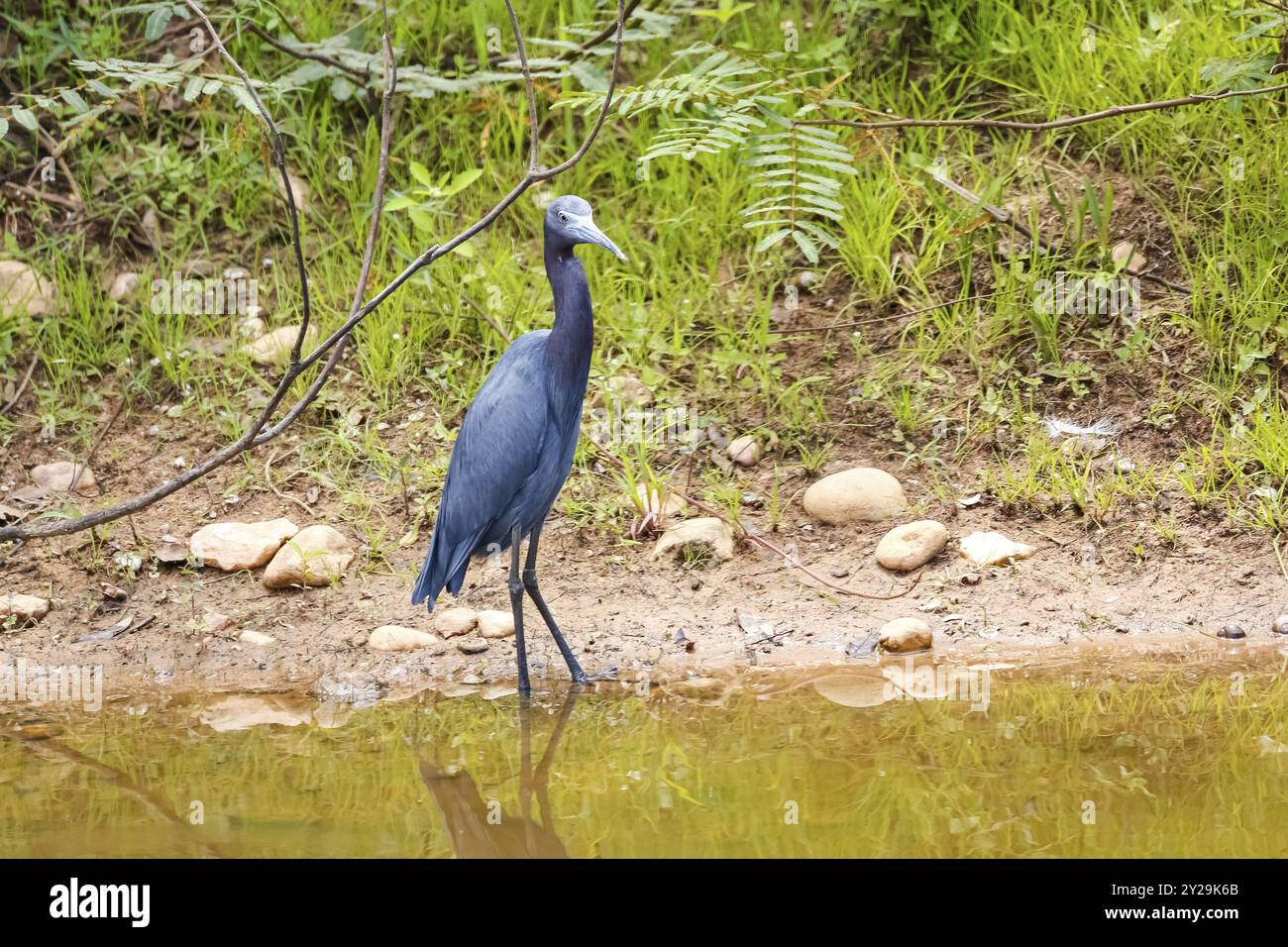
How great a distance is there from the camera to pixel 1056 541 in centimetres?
484

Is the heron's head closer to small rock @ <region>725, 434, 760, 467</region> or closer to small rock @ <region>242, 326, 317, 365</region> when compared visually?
small rock @ <region>725, 434, 760, 467</region>

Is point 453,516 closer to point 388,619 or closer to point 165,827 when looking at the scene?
point 388,619

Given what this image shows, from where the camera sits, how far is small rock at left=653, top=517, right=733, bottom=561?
4.92 metres

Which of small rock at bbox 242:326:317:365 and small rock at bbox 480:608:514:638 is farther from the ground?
small rock at bbox 242:326:317:365

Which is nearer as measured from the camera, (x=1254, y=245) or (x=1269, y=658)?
(x=1269, y=658)

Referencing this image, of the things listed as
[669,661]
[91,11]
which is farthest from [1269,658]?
[91,11]

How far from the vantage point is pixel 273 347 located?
588 cm

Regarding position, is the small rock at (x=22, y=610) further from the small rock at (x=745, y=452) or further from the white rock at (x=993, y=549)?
the white rock at (x=993, y=549)

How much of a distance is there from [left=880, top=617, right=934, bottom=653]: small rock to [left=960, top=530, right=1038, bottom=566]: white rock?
481mm

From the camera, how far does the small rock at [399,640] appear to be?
180 inches

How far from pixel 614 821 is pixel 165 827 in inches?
43.7

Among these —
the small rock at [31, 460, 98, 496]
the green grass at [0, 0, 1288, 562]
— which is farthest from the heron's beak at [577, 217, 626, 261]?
the small rock at [31, 460, 98, 496]

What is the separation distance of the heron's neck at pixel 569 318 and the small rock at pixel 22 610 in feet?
6.97

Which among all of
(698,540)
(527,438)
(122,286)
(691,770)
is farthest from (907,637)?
(122,286)
